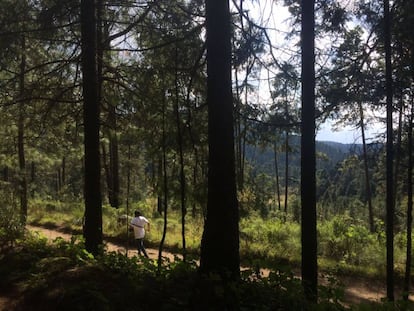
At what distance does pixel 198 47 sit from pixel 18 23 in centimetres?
344

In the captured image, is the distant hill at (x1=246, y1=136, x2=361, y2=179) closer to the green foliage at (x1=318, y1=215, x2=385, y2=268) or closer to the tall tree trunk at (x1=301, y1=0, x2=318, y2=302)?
the tall tree trunk at (x1=301, y1=0, x2=318, y2=302)

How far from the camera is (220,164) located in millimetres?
5703

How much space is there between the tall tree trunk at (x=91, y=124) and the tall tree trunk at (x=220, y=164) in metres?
3.06

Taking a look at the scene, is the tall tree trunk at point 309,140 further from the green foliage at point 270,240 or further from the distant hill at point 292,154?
the green foliage at point 270,240

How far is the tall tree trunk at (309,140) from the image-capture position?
22.7 feet

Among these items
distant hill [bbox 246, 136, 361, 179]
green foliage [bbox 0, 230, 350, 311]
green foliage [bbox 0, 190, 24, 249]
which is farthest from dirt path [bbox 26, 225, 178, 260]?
green foliage [bbox 0, 230, 350, 311]

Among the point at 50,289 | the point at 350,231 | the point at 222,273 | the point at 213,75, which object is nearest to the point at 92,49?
the point at 213,75

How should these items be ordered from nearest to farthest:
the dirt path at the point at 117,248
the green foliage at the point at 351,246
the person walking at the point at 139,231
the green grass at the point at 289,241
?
1. the person walking at the point at 139,231
2. the dirt path at the point at 117,248
3. the green grass at the point at 289,241
4. the green foliage at the point at 351,246

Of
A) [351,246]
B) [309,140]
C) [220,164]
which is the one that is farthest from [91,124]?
[351,246]

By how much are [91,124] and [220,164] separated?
3423 millimetres

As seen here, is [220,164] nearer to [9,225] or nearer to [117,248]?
[9,225]

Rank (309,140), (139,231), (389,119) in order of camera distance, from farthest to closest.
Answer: (139,231) < (389,119) < (309,140)

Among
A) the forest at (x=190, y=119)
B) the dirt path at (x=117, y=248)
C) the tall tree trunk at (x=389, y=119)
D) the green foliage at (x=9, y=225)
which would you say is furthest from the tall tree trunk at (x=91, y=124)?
the tall tree trunk at (x=389, y=119)

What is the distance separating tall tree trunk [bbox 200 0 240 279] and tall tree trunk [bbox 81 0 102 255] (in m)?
3.06
